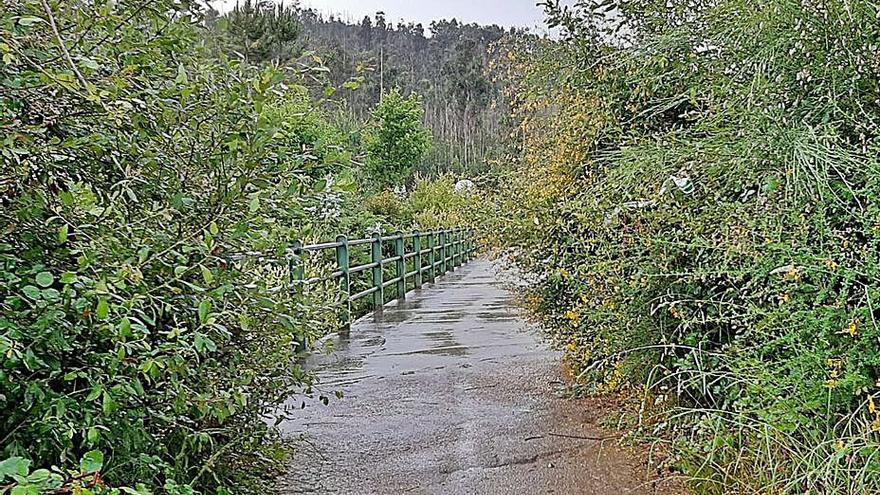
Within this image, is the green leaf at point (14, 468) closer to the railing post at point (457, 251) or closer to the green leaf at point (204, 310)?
the green leaf at point (204, 310)

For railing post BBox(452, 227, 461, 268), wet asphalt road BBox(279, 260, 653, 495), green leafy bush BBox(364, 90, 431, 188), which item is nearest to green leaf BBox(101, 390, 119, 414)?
wet asphalt road BBox(279, 260, 653, 495)

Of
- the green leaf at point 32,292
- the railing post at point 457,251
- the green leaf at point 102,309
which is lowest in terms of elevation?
the railing post at point 457,251

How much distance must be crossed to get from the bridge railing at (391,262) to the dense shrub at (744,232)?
60.0 inches

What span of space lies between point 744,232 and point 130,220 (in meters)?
2.07

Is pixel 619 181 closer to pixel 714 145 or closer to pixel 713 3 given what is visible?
pixel 714 145

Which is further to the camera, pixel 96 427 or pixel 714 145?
pixel 714 145

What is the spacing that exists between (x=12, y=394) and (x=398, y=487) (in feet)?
6.29

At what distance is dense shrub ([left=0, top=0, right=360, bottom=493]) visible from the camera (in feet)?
6.22

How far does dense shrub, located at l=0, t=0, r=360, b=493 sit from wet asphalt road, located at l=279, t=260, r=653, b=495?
1.32 meters

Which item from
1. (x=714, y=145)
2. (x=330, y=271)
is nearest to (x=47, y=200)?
(x=714, y=145)

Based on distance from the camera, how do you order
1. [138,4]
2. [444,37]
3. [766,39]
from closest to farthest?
[138,4], [766,39], [444,37]

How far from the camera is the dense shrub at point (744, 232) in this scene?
9.00ft

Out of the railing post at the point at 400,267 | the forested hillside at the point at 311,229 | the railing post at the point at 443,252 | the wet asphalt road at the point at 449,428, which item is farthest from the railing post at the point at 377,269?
the railing post at the point at 443,252

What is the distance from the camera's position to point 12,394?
6.61ft
